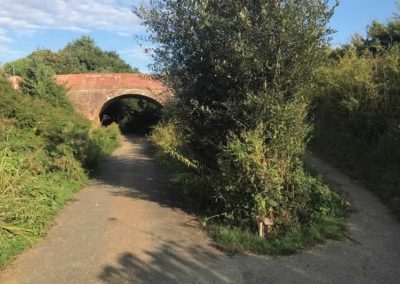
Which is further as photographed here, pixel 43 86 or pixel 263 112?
pixel 43 86

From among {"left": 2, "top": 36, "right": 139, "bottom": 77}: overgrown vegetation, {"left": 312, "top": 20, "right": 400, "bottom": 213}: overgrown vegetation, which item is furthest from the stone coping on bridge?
{"left": 312, "top": 20, "right": 400, "bottom": 213}: overgrown vegetation

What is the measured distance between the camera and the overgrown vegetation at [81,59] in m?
61.2

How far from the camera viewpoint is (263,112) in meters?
9.05

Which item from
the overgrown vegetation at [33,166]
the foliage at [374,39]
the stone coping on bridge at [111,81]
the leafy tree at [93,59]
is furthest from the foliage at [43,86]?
the leafy tree at [93,59]

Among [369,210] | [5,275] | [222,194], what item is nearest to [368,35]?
[369,210]

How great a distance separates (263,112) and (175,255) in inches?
126

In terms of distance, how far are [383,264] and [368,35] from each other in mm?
15281

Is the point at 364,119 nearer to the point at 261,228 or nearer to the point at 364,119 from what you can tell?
the point at 364,119

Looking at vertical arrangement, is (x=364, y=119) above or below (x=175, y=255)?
above

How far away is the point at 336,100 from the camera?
50.7 feet

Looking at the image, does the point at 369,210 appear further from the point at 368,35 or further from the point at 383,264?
the point at 368,35

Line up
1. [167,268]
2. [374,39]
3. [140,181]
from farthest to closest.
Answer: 1. [374,39]
2. [140,181]
3. [167,268]

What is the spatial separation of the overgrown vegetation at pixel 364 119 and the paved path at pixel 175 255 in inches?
29.2

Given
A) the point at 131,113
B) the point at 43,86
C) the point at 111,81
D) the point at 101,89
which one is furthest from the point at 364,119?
the point at 131,113
